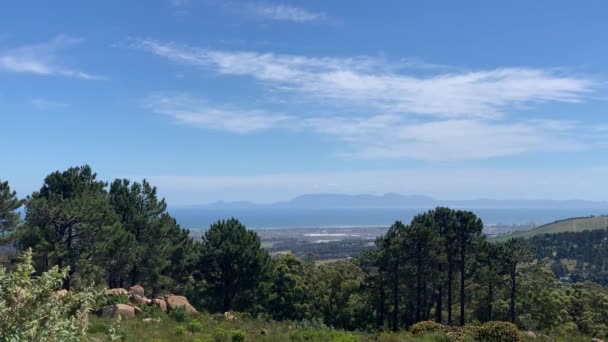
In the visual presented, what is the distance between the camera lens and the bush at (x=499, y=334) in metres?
17.2

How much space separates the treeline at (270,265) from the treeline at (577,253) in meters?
84.1

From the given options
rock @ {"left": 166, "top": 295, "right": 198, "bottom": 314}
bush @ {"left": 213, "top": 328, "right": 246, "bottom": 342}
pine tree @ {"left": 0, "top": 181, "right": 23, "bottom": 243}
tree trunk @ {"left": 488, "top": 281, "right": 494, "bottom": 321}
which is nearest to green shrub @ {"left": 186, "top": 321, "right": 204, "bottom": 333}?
bush @ {"left": 213, "top": 328, "right": 246, "bottom": 342}

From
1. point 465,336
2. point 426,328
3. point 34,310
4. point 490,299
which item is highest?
point 34,310

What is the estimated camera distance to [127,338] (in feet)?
47.9

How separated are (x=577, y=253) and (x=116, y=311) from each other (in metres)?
151

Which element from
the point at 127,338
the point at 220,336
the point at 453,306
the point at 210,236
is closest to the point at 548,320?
the point at 453,306

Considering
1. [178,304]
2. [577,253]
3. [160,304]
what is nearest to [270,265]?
[178,304]

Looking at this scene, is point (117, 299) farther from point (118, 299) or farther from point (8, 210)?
point (8, 210)

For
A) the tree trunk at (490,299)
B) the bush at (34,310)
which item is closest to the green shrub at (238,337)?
the bush at (34,310)

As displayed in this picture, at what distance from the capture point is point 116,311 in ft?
67.2

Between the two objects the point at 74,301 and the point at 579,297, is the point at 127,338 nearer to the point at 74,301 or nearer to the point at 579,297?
the point at 74,301

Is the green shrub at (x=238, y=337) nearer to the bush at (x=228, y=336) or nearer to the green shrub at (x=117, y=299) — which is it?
the bush at (x=228, y=336)

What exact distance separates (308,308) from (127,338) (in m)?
31.7

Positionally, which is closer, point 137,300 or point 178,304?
point 137,300
